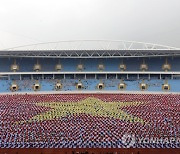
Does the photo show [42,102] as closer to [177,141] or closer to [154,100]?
[154,100]

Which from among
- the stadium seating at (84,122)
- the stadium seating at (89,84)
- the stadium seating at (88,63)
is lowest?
the stadium seating at (84,122)

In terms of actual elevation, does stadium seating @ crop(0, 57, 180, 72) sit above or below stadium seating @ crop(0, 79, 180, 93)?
above

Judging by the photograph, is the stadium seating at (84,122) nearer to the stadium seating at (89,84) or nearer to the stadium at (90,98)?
the stadium at (90,98)

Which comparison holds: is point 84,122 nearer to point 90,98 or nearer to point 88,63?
point 90,98

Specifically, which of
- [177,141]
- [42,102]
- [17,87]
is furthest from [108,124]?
[17,87]

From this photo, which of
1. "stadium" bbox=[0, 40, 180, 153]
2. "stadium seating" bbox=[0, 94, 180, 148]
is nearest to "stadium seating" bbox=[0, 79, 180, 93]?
"stadium" bbox=[0, 40, 180, 153]

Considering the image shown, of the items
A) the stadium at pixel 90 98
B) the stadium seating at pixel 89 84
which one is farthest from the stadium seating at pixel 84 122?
the stadium seating at pixel 89 84

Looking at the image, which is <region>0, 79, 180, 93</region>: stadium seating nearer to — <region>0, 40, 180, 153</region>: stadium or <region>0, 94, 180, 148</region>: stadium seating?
<region>0, 40, 180, 153</region>: stadium
